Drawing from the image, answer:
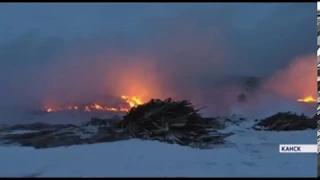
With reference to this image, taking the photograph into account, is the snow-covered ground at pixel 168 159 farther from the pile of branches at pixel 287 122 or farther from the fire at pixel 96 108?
the fire at pixel 96 108

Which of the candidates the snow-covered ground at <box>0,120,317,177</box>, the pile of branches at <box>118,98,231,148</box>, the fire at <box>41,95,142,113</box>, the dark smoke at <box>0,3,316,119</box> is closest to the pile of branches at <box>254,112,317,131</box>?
the snow-covered ground at <box>0,120,317,177</box>

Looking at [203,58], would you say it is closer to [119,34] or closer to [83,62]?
[119,34]

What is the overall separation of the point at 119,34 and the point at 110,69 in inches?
10.0

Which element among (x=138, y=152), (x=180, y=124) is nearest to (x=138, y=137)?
(x=138, y=152)

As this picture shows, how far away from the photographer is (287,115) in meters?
2.99

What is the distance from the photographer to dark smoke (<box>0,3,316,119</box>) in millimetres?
2971

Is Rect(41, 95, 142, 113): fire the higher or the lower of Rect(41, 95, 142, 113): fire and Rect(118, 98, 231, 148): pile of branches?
the higher

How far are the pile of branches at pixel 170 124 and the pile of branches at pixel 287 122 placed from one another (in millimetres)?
321

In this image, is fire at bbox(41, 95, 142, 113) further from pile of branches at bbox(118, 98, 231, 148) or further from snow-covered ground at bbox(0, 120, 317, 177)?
snow-covered ground at bbox(0, 120, 317, 177)

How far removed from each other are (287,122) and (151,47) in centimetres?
109

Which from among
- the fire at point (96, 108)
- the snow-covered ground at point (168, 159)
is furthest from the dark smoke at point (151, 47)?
the snow-covered ground at point (168, 159)

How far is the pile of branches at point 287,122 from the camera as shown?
299 cm

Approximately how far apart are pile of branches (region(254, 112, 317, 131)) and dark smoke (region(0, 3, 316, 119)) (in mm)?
140

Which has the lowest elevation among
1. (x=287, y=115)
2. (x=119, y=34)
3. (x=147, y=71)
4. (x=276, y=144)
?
(x=276, y=144)
